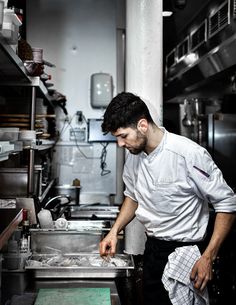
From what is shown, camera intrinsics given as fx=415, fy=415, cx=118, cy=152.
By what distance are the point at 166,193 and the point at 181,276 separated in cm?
38

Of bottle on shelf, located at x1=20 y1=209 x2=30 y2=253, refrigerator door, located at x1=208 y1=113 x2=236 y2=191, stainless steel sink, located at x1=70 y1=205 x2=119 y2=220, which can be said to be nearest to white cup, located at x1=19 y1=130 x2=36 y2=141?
bottle on shelf, located at x1=20 y1=209 x2=30 y2=253

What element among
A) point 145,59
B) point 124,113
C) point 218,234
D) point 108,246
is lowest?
point 108,246

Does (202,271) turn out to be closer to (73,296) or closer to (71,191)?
(73,296)

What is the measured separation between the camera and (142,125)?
1896 millimetres

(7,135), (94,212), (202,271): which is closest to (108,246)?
(202,271)

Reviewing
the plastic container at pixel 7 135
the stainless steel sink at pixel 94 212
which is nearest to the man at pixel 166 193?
the plastic container at pixel 7 135

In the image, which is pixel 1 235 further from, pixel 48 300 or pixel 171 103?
pixel 171 103

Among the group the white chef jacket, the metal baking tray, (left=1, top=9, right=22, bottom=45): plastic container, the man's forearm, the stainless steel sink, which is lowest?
the metal baking tray

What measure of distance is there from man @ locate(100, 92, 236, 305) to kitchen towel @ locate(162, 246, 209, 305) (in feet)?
0.18

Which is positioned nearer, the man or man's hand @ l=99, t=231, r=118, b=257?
the man

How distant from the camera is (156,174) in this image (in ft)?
6.54

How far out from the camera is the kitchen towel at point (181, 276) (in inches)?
74.1

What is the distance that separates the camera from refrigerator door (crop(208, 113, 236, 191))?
4199 millimetres

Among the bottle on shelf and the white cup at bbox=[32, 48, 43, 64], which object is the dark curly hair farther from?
the white cup at bbox=[32, 48, 43, 64]
